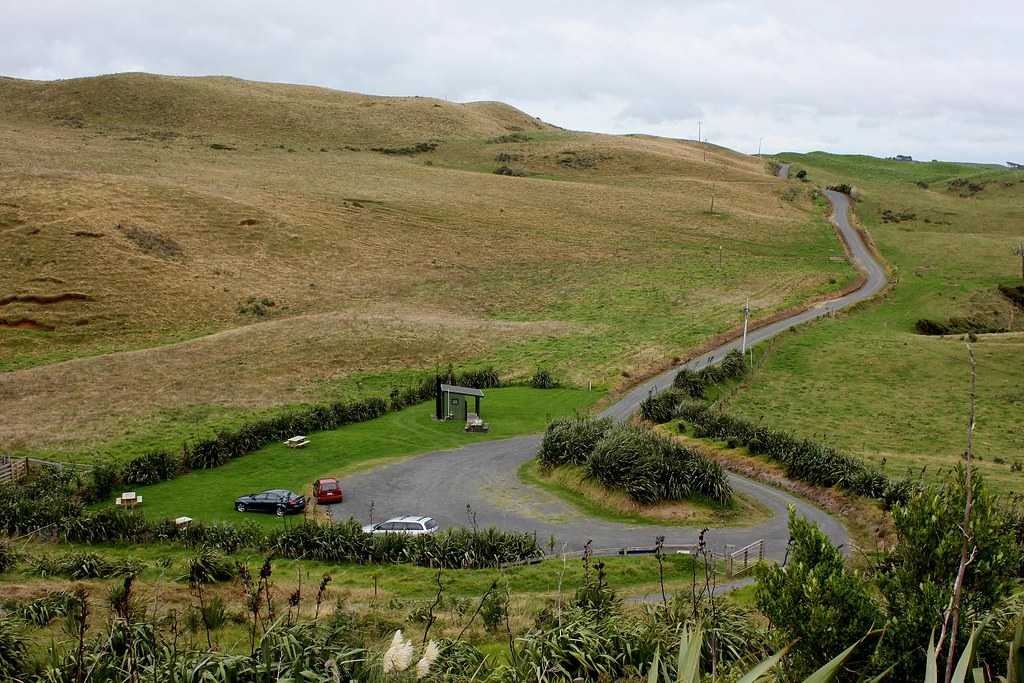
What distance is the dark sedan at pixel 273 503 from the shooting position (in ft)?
91.2

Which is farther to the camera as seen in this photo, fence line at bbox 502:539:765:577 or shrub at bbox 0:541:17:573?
fence line at bbox 502:539:765:577

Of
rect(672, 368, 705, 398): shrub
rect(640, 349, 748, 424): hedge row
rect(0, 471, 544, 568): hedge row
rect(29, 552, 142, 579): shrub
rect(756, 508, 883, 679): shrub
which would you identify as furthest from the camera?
rect(672, 368, 705, 398): shrub

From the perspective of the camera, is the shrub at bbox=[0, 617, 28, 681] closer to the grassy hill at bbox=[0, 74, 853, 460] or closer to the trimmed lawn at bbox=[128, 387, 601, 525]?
the trimmed lawn at bbox=[128, 387, 601, 525]

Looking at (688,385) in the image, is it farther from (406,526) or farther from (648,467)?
(406,526)

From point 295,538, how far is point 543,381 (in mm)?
24040

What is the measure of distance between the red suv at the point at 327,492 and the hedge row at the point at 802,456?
15.5 m

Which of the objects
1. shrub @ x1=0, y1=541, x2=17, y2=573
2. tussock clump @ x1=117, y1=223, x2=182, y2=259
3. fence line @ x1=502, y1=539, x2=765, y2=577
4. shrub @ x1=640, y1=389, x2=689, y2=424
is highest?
tussock clump @ x1=117, y1=223, x2=182, y2=259

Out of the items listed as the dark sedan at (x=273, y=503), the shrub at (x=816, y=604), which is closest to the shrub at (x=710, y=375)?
the dark sedan at (x=273, y=503)

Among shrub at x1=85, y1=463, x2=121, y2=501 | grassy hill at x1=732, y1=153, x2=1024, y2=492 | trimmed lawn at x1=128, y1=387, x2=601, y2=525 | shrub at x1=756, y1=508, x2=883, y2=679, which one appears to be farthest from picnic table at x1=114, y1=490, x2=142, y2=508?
grassy hill at x1=732, y1=153, x2=1024, y2=492

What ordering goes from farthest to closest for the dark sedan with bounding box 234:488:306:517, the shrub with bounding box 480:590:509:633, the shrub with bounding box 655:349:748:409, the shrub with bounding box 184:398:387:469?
1. the shrub with bounding box 655:349:748:409
2. the shrub with bounding box 184:398:387:469
3. the dark sedan with bounding box 234:488:306:517
4. the shrub with bounding box 480:590:509:633

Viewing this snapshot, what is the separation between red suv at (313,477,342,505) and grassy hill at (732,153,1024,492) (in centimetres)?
1956

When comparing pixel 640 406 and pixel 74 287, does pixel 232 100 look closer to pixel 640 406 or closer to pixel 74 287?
pixel 74 287

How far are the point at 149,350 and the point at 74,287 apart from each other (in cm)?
1106

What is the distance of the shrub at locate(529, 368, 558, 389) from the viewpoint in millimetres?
45781
